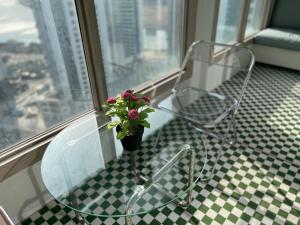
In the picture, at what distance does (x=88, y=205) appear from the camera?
0.98 meters

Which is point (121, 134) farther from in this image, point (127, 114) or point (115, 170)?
point (115, 170)

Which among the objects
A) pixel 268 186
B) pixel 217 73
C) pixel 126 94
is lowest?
pixel 268 186

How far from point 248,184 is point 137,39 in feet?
3.93

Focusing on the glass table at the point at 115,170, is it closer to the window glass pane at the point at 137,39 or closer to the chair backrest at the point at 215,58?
the window glass pane at the point at 137,39

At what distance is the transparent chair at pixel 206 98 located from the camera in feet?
4.92

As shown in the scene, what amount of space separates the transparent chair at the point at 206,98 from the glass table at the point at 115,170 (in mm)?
214

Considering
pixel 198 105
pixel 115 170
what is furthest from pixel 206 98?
pixel 115 170

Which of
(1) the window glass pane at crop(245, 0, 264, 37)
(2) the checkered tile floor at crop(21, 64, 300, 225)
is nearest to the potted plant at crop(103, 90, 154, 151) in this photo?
(2) the checkered tile floor at crop(21, 64, 300, 225)

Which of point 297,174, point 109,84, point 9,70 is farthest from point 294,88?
point 9,70

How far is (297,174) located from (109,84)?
1.35m

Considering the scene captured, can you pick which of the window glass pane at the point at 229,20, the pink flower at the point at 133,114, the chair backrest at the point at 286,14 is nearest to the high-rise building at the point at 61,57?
the pink flower at the point at 133,114

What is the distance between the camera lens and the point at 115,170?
1.15 m

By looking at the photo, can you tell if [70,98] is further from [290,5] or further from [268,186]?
[290,5]

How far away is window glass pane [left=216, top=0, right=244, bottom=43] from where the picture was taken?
2.30 m
